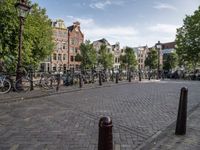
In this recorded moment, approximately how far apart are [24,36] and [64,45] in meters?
41.1

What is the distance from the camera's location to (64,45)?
65500 mm

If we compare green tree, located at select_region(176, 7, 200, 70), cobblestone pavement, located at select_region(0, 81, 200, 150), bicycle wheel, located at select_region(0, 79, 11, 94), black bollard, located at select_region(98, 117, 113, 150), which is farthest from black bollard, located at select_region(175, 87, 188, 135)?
green tree, located at select_region(176, 7, 200, 70)

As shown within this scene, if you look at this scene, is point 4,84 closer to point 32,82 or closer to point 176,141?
point 32,82

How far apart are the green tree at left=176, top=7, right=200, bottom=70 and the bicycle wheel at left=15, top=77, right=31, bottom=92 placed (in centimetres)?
3308

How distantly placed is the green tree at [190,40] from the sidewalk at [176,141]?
36.4 meters

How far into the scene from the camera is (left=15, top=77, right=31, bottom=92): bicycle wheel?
11.8 meters

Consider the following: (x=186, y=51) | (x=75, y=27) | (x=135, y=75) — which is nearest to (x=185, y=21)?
(x=186, y=51)

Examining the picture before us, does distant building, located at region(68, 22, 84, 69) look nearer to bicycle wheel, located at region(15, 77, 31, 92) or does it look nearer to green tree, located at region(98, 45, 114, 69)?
green tree, located at region(98, 45, 114, 69)

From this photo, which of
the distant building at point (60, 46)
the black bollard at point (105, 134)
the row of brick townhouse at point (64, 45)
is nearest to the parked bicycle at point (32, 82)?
the black bollard at point (105, 134)

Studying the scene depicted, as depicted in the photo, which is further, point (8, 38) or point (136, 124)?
point (8, 38)

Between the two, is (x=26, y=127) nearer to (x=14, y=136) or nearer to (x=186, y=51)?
(x=14, y=136)

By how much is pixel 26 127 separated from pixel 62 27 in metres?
61.4

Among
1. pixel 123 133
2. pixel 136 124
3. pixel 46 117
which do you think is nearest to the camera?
pixel 123 133

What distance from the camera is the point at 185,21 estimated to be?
41.9 meters
